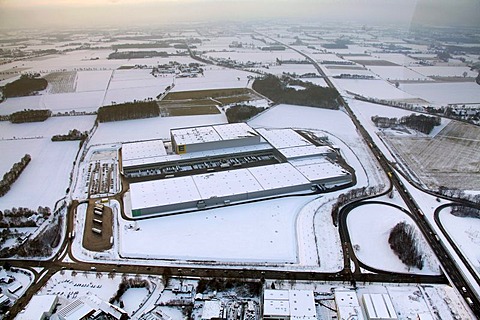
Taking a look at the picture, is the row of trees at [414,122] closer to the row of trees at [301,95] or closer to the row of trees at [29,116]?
the row of trees at [301,95]

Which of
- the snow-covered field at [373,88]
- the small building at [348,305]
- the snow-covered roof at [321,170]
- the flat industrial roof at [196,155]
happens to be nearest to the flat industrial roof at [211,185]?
the snow-covered roof at [321,170]

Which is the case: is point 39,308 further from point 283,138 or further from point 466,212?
point 466,212

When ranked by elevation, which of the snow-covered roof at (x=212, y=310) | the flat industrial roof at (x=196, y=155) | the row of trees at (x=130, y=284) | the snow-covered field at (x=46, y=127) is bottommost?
the snow-covered field at (x=46, y=127)

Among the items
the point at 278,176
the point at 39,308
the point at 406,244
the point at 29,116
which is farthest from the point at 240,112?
the point at 39,308

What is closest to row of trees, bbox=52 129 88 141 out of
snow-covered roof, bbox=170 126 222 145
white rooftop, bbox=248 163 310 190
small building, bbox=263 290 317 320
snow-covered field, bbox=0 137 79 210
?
snow-covered field, bbox=0 137 79 210

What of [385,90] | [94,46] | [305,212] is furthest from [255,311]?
[94,46]

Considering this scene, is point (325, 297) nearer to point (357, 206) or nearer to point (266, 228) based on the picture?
point (266, 228)
